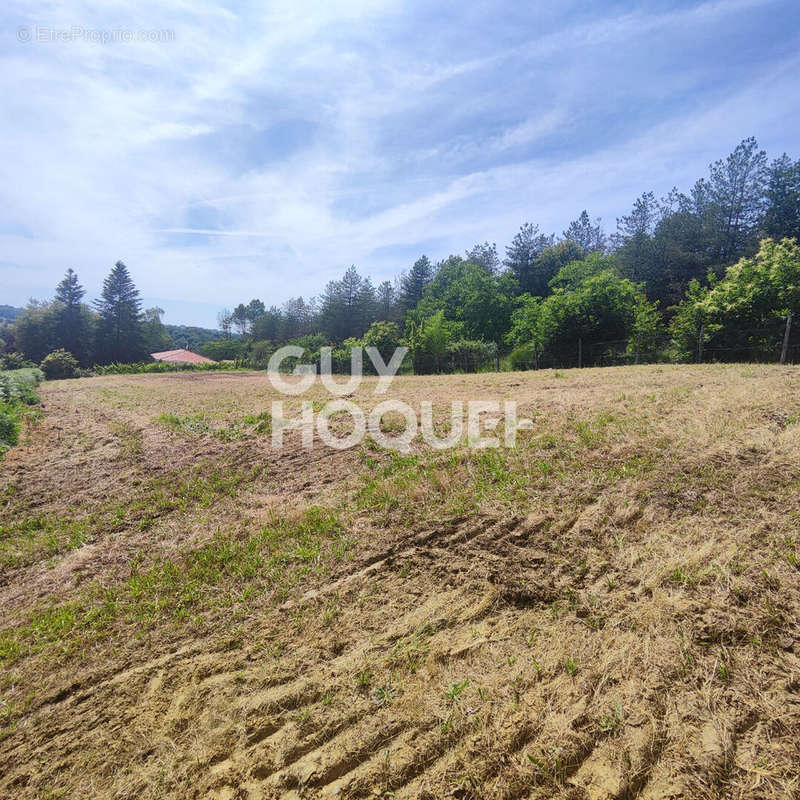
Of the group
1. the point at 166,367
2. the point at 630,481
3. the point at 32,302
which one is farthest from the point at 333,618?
the point at 32,302

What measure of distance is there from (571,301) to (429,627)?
18.8m

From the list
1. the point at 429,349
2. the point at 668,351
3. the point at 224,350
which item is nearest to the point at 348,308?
the point at 224,350

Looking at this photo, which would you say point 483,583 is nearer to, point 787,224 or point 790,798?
point 790,798

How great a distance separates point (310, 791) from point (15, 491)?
250 inches

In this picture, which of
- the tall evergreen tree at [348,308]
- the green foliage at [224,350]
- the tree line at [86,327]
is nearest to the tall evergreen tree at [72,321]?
the tree line at [86,327]

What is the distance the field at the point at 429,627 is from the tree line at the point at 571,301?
12.1 m

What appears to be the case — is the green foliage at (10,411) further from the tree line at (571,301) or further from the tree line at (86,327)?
the tree line at (86,327)

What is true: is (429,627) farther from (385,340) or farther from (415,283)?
(415,283)

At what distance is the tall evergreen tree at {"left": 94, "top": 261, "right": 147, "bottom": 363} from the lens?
154ft

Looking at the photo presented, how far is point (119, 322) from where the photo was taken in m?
47.6

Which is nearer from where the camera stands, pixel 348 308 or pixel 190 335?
pixel 348 308

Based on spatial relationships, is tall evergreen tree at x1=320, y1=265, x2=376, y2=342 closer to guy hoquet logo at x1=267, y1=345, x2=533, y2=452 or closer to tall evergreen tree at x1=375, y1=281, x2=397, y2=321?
tall evergreen tree at x1=375, y1=281, x2=397, y2=321

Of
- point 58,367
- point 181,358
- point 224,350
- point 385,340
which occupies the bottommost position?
point 58,367

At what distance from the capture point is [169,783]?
1858 millimetres
